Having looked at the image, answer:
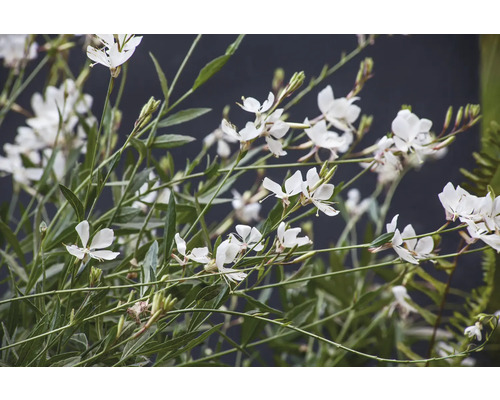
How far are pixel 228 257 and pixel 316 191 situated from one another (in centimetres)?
7

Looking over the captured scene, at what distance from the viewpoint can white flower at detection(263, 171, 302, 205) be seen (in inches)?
13.1

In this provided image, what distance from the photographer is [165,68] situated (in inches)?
30.3

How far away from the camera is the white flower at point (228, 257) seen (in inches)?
12.5

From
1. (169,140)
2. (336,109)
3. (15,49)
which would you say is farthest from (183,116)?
(15,49)

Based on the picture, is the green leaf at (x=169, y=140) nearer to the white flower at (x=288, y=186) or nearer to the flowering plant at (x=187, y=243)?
the flowering plant at (x=187, y=243)

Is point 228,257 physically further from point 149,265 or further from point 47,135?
point 47,135

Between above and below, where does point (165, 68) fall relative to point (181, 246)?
above

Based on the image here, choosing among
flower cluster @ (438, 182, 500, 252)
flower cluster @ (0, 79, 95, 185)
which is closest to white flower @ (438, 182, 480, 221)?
flower cluster @ (438, 182, 500, 252)
